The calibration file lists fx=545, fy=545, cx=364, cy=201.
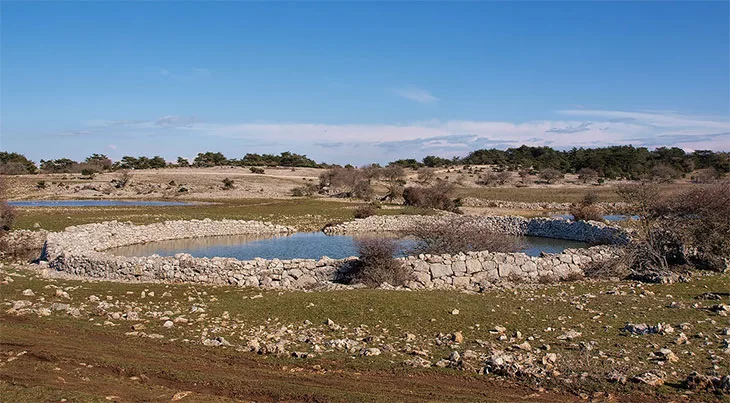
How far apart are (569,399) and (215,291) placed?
40.8 feet

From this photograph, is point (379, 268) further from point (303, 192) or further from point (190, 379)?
point (303, 192)

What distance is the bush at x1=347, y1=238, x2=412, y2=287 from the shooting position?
1995cm

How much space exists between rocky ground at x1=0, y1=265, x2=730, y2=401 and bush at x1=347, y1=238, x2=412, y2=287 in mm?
2591

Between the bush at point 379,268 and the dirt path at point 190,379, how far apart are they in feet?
29.5

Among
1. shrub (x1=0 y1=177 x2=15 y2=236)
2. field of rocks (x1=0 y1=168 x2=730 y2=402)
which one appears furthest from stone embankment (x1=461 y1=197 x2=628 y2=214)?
shrub (x1=0 y1=177 x2=15 y2=236)

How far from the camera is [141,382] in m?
9.71

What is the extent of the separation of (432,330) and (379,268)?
6.95 meters

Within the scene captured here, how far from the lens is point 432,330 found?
13.3 m

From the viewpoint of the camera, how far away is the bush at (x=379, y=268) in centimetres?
1995

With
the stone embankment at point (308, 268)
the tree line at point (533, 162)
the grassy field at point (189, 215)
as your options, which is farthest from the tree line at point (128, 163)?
the stone embankment at point (308, 268)

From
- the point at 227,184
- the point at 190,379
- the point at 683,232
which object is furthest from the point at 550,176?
the point at 190,379

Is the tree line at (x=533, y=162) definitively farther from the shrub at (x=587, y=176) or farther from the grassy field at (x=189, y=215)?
the grassy field at (x=189, y=215)

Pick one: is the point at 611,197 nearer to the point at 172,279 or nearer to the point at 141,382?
the point at 172,279

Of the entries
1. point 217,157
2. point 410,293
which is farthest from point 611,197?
point 217,157
